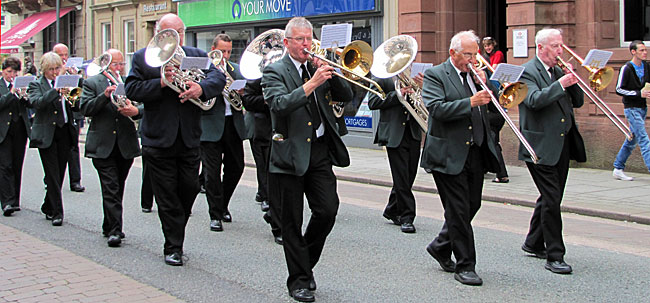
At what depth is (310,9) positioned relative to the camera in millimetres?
19203

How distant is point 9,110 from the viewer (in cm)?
958

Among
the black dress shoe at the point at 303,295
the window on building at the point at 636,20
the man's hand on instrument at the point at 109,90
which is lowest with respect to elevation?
the black dress shoe at the point at 303,295

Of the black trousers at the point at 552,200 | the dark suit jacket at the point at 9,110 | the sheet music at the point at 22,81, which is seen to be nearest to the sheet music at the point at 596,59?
the black trousers at the point at 552,200

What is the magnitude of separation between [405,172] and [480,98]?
2.72 metres

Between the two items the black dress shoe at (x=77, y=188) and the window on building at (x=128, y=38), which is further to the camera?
the window on building at (x=128, y=38)

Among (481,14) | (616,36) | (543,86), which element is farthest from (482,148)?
(481,14)

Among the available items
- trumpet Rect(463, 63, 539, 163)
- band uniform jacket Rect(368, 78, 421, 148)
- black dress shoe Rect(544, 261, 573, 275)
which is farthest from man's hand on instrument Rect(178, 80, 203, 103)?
black dress shoe Rect(544, 261, 573, 275)

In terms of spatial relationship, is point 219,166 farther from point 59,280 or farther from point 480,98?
point 480,98

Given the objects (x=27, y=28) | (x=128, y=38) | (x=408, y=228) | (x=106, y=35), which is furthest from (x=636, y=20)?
(x=27, y=28)

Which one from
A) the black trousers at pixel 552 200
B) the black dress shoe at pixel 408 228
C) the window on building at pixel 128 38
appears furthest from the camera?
the window on building at pixel 128 38

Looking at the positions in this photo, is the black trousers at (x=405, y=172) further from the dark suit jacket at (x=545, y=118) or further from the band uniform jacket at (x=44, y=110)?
the band uniform jacket at (x=44, y=110)

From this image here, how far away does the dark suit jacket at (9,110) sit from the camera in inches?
375

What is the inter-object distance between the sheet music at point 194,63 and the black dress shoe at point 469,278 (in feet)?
8.51

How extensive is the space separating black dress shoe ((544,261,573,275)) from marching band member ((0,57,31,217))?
624 cm
